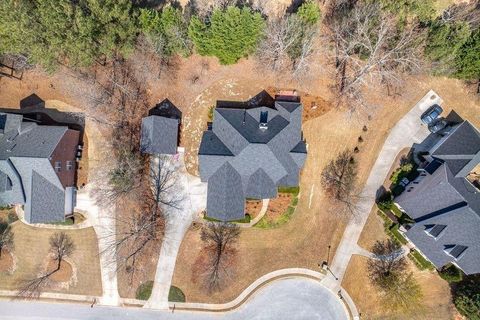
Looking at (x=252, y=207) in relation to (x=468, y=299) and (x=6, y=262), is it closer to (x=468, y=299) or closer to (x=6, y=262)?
(x=468, y=299)

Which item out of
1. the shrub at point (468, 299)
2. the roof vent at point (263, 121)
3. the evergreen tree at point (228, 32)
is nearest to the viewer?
the evergreen tree at point (228, 32)

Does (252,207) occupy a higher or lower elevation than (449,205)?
lower

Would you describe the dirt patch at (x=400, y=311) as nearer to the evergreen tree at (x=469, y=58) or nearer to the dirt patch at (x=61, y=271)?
the evergreen tree at (x=469, y=58)

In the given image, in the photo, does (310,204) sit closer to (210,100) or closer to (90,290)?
(210,100)

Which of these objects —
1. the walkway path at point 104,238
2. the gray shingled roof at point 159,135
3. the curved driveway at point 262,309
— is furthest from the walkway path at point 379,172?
the walkway path at point 104,238

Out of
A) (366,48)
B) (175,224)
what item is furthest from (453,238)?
(175,224)

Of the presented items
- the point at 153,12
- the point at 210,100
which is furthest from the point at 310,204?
the point at 153,12
